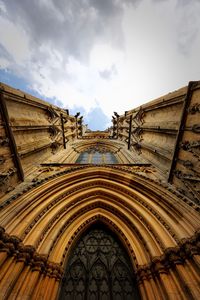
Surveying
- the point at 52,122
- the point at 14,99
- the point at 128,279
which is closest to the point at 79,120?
the point at 52,122

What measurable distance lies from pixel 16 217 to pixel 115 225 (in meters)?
3.07

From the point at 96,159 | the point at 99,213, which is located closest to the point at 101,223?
the point at 99,213

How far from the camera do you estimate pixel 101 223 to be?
550cm

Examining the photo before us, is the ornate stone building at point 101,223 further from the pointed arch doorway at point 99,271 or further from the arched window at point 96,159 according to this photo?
the arched window at point 96,159

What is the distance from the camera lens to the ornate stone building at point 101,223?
10.5 feet

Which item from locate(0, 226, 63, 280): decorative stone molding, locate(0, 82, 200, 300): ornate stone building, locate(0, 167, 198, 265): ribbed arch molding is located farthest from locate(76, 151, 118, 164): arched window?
locate(0, 226, 63, 280): decorative stone molding

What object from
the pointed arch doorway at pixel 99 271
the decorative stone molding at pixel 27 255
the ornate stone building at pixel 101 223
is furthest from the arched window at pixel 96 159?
the decorative stone molding at pixel 27 255

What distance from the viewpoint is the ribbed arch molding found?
12.5 ft

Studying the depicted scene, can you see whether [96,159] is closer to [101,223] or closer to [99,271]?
[101,223]

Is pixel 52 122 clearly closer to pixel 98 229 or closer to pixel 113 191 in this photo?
pixel 113 191

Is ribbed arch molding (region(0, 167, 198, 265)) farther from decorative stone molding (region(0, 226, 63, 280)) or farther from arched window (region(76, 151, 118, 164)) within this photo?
arched window (region(76, 151, 118, 164))

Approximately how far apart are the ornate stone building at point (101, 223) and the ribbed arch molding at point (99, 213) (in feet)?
0.09

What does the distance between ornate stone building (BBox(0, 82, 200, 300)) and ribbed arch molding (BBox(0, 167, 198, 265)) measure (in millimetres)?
27

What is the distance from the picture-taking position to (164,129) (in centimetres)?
714
